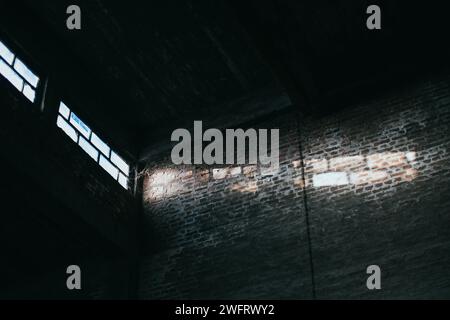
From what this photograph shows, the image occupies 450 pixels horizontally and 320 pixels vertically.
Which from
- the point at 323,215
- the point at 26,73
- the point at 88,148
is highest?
the point at 26,73

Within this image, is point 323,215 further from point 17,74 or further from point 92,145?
point 17,74

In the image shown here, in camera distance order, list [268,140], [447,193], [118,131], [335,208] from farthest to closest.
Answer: [118,131] → [268,140] → [335,208] → [447,193]

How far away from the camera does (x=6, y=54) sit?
9102 millimetres

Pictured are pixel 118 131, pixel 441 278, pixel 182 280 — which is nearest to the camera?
pixel 441 278

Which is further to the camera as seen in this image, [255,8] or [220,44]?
[220,44]

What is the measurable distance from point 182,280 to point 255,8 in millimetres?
4229

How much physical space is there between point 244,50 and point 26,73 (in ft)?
11.0

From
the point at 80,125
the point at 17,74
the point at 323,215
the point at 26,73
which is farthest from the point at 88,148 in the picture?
the point at 323,215

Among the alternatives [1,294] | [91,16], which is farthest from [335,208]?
[1,294]

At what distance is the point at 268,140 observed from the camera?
1038 centimetres

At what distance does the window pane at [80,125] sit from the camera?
10266 mm

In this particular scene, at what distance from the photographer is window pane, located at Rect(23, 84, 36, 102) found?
927cm

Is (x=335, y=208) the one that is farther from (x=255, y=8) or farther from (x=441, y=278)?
(x=255, y=8)

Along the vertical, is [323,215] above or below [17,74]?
below
